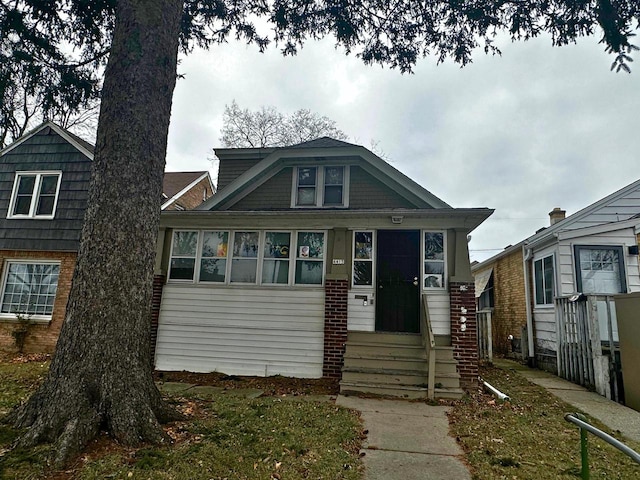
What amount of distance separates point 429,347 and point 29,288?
10679 mm

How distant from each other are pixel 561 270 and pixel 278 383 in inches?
263

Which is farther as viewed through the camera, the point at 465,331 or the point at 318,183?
the point at 318,183

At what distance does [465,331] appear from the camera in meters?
7.18

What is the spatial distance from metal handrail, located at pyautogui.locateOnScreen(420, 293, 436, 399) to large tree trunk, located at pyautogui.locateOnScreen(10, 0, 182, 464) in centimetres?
399

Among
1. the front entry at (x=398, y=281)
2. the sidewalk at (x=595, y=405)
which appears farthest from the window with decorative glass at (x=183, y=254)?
the sidewalk at (x=595, y=405)

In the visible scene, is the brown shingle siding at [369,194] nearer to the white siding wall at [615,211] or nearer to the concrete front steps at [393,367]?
the concrete front steps at [393,367]

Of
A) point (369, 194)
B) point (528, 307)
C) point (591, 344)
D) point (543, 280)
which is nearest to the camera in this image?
point (591, 344)

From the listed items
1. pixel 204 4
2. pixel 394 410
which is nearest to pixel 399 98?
pixel 204 4

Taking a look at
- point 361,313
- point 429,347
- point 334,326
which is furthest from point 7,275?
point 429,347

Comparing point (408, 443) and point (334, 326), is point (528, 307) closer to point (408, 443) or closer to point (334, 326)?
point (334, 326)

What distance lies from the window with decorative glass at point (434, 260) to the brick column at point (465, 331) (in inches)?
13.1

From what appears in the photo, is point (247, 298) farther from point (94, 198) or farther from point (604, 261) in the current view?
point (604, 261)

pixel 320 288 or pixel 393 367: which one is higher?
pixel 320 288

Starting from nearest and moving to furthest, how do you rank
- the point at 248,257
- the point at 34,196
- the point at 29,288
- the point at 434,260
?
the point at 434,260 < the point at 248,257 < the point at 29,288 < the point at 34,196
